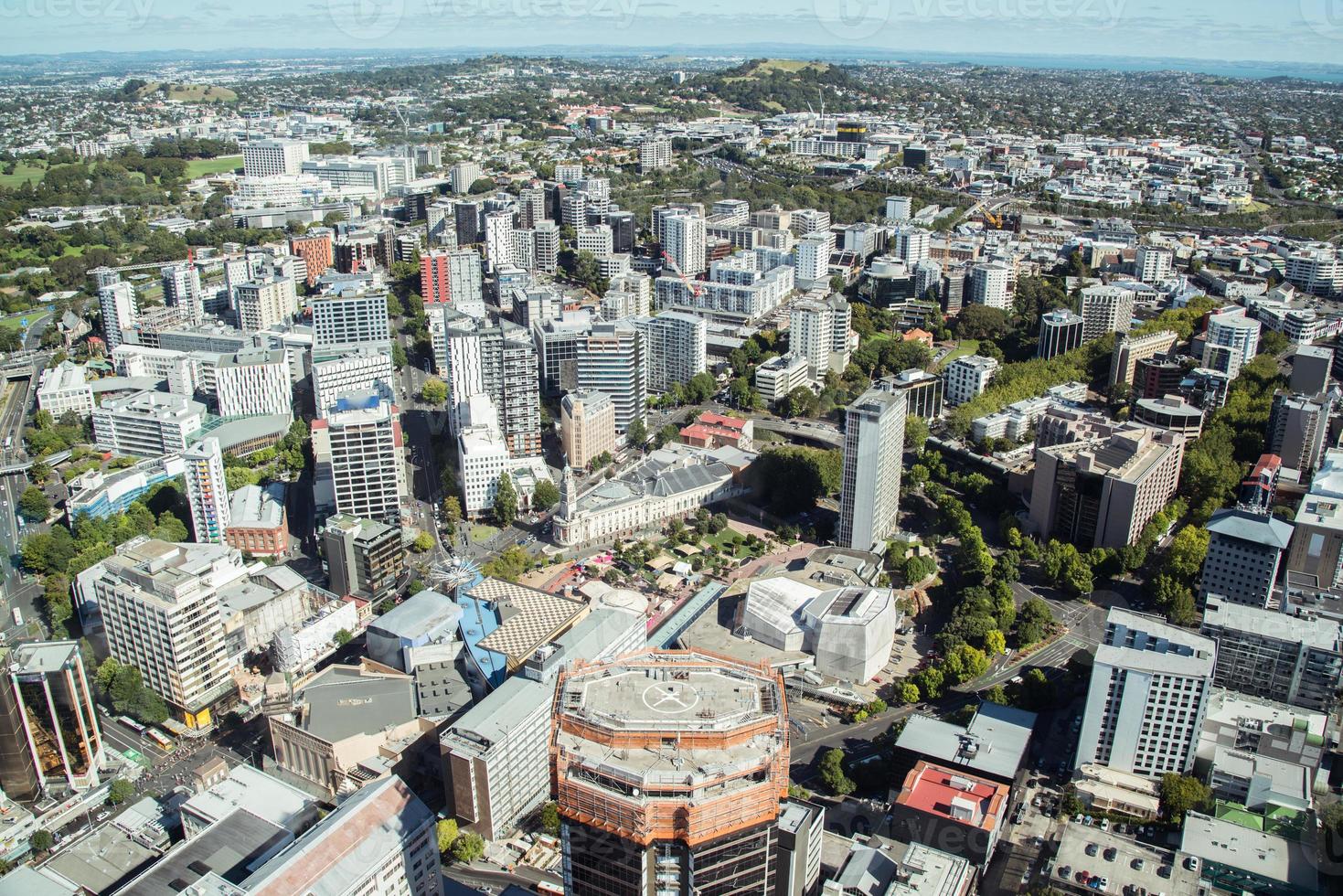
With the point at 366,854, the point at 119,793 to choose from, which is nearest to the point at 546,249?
the point at 119,793

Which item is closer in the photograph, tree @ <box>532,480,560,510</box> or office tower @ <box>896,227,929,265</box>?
tree @ <box>532,480,560,510</box>

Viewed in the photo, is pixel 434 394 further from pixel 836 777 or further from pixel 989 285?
pixel 989 285

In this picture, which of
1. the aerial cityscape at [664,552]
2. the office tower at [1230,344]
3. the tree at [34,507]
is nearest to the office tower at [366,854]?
the aerial cityscape at [664,552]

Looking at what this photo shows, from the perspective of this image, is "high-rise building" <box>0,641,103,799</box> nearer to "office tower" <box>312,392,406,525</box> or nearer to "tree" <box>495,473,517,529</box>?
"office tower" <box>312,392,406,525</box>

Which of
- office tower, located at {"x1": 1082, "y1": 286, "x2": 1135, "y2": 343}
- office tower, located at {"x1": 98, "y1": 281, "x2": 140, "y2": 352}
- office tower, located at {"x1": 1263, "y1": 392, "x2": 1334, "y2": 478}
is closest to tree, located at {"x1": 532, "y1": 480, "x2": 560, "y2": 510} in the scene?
office tower, located at {"x1": 1263, "y1": 392, "x2": 1334, "y2": 478}

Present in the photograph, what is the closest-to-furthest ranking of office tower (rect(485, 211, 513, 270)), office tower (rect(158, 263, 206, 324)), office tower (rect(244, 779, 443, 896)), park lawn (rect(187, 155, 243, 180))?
office tower (rect(244, 779, 443, 896)), office tower (rect(158, 263, 206, 324)), office tower (rect(485, 211, 513, 270)), park lawn (rect(187, 155, 243, 180))

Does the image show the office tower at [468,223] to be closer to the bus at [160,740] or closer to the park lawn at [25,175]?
the park lawn at [25,175]
